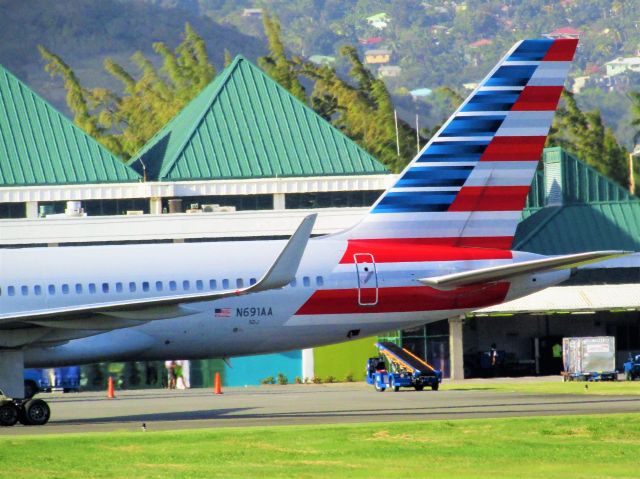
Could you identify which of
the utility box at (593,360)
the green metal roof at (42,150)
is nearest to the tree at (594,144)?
the green metal roof at (42,150)

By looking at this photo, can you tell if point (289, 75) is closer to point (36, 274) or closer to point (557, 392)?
Answer: point (557, 392)

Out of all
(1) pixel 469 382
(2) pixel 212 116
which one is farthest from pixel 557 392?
(2) pixel 212 116

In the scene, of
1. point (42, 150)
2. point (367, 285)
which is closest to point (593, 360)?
point (367, 285)

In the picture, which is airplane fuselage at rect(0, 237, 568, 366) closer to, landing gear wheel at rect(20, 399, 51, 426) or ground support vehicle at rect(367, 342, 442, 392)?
landing gear wheel at rect(20, 399, 51, 426)

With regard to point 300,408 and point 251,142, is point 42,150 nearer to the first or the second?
point 251,142

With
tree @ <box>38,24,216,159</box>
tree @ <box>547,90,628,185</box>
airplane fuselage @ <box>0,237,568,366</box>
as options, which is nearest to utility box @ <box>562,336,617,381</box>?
airplane fuselage @ <box>0,237,568,366</box>

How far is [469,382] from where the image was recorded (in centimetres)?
5594

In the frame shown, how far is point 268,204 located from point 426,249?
30.8m

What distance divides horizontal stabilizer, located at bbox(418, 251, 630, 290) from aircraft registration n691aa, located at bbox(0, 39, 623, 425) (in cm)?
4

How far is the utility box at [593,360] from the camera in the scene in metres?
55.0

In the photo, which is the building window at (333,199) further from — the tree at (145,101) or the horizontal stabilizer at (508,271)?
the tree at (145,101)

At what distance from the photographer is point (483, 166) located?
38.8 meters

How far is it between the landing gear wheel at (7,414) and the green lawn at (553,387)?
56.0 ft

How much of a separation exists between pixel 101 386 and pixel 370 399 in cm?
2014
